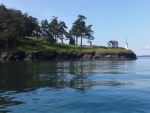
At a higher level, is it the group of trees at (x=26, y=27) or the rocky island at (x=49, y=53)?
the group of trees at (x=26, y=27)

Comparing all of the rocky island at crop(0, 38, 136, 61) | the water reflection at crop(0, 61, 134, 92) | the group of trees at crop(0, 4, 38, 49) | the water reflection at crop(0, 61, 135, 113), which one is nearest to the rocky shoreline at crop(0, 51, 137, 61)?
the rocky island at crop(0, 38, 136, 61)

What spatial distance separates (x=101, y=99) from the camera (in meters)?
20.5

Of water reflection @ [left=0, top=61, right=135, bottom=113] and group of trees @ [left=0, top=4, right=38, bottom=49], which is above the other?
group of trees @ [left=0, top=4, right=38, bottom=49]

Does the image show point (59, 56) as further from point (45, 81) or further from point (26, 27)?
point (45, 81)

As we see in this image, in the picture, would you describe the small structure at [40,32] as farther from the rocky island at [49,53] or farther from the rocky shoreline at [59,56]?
the rocky shoreline at [59,56]

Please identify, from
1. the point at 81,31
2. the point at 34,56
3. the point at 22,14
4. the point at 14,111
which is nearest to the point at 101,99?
the point at 14,111

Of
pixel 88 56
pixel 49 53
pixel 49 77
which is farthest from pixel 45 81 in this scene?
pixel 88 56

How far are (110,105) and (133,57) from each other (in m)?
171

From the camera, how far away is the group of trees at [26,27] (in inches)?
5758

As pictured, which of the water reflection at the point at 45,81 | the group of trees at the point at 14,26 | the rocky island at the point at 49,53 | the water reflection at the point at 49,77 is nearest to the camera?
the water reflection at the point at 45,81

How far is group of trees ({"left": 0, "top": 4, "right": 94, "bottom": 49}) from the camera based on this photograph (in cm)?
14625

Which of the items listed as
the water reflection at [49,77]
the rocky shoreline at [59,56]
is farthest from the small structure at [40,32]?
the water reflection at [49,77]

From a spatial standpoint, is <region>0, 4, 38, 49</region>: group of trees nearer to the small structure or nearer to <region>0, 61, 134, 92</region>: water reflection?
the small structure

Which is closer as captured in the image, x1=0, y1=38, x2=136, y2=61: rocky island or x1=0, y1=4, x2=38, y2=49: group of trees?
x1=0, y1=38, x2=136, y2=61: rocky island
